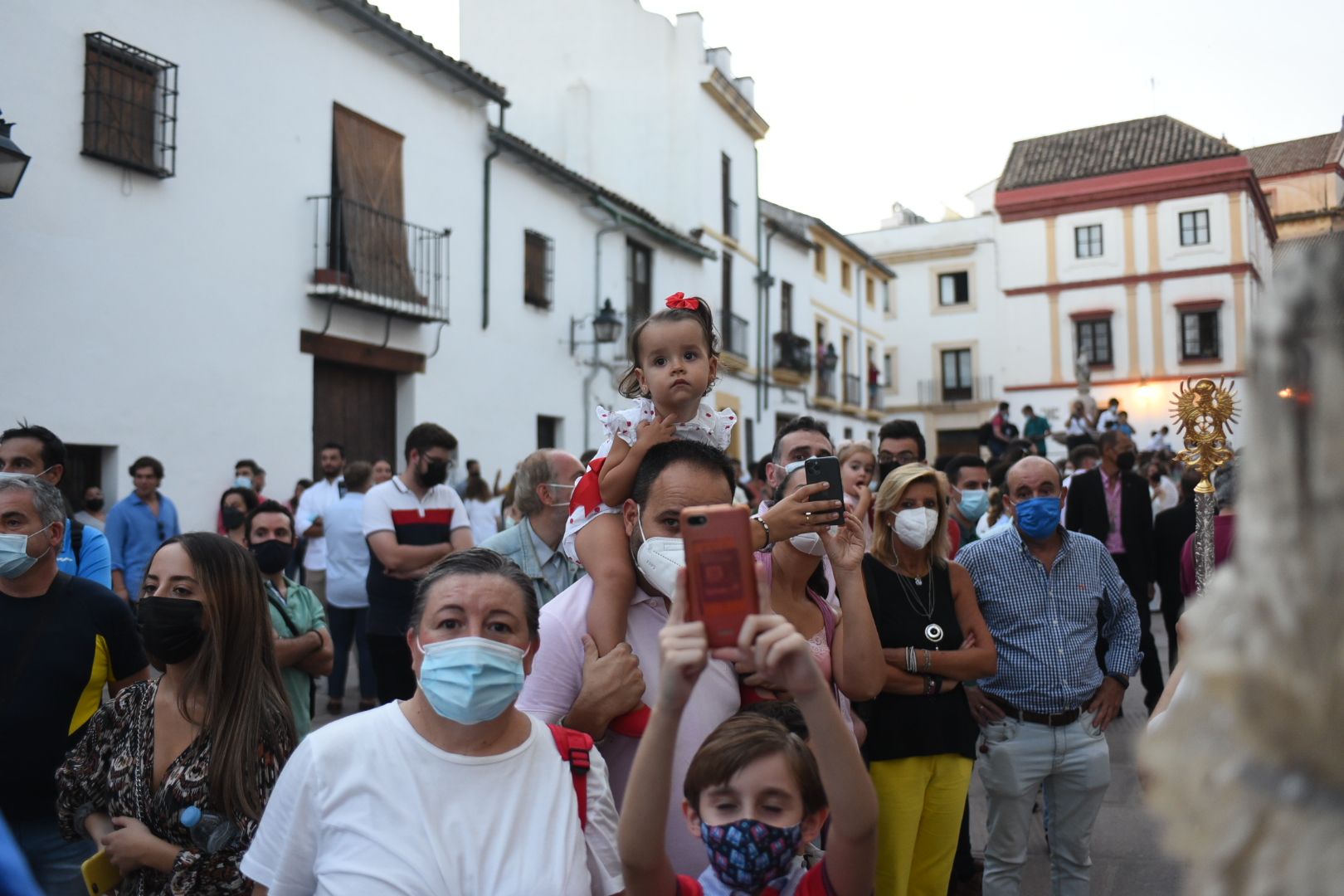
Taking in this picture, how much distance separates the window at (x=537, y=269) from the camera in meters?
17.2

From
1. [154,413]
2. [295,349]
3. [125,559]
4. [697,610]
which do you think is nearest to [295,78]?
[295,349]

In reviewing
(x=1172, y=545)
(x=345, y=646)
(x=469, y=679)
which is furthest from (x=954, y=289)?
(x=469, y=679)

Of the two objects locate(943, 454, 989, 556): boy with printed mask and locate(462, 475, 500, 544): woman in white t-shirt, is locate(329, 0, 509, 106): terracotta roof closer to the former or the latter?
locate(462, 475, 500, 544): woman in white t-shirt

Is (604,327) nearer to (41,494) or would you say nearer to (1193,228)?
(41,494)

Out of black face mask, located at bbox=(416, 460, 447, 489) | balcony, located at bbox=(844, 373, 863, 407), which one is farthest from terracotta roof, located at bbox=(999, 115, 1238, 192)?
black face mask, located at bbox=(416, 460, 447, 489)

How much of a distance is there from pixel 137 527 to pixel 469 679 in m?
6.40

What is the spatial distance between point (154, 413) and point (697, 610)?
393 inches

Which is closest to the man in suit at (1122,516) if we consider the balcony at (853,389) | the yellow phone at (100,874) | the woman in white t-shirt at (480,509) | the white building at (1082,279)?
the woman in white t-shirt at (480,509)

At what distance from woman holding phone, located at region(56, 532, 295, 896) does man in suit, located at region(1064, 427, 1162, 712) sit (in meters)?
6.43

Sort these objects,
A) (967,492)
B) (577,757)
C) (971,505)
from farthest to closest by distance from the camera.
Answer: (967,492)
(971,505)
(577,757)

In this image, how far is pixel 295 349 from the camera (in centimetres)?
1208

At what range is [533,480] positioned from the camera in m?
5.53

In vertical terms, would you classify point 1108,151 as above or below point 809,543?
above

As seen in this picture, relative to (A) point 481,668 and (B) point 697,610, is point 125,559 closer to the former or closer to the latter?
(A) point 481,668
